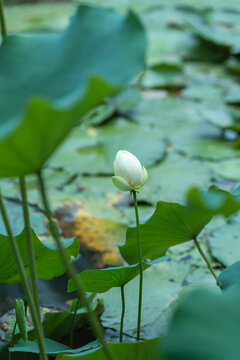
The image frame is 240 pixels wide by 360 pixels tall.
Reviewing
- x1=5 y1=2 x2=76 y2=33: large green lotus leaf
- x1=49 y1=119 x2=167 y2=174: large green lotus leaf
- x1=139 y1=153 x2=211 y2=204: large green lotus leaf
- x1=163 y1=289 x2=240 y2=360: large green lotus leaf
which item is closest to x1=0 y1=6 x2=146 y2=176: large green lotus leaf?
x1=163 y1=289 x2=240 y2=360: large green lotus leaf

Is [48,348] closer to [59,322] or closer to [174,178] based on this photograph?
[59,322]

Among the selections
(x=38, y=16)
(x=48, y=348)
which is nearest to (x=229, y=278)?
(x=48, y=348)

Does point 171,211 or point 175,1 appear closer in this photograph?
point 171,211

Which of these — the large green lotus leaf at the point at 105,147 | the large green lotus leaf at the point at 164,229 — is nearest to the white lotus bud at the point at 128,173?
the large green lotus leaf at the point at 164,229

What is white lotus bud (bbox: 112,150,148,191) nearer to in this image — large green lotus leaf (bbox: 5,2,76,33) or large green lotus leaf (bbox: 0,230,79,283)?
large green lotus leaf (bbox: 0,230,79,283)

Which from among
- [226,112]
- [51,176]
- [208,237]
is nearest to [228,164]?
[226,112]

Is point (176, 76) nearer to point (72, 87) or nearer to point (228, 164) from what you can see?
point (228, 164)
